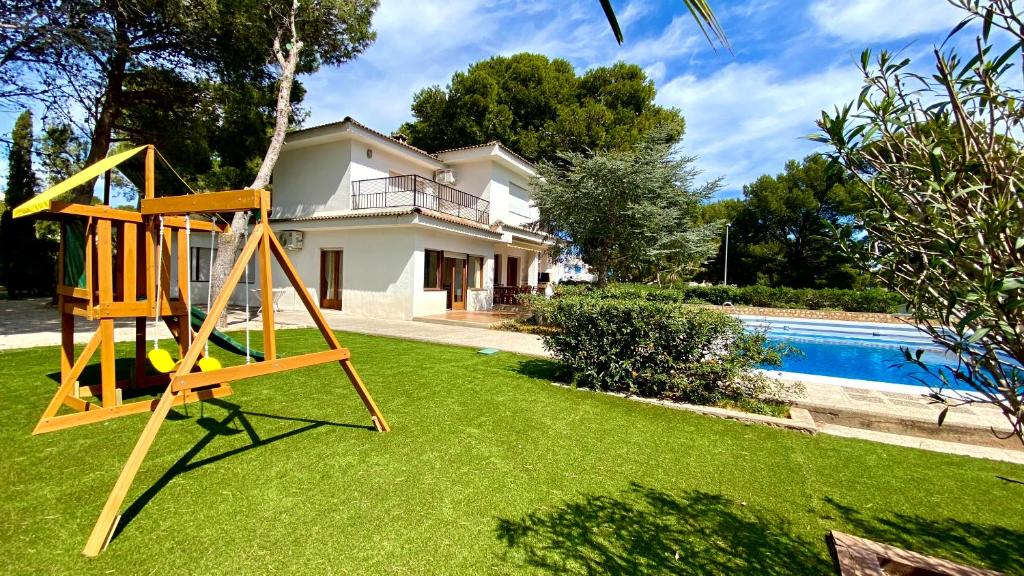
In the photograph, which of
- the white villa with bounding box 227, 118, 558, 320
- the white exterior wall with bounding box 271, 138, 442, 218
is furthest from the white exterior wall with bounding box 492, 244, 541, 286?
the white exterior wall with bounding box 271, 138, 442, 218

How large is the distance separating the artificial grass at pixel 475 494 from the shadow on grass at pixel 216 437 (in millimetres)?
22


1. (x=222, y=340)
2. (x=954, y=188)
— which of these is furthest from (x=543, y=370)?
(x=954, y=188)

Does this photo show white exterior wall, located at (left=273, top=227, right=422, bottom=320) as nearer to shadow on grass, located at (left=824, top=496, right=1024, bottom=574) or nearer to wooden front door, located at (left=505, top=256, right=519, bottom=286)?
wooden front door, located at (left=505, top=256, right=519, bottom=286)

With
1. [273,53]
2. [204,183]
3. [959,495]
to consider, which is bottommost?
[959,495]

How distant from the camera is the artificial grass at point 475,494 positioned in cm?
273

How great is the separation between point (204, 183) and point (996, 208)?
21037mm

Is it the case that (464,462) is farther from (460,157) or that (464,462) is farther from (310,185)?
(460,157)

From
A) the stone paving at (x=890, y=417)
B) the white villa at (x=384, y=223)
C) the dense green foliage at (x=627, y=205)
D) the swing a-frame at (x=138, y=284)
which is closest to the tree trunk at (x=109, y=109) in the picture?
the white villa at (x=384, y=223)

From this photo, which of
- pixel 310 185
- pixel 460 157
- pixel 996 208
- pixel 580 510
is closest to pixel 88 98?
pixel 310 185

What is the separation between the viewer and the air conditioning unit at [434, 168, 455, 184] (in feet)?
66.6

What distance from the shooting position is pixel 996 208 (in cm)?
137

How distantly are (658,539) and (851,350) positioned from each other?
52.4 feet

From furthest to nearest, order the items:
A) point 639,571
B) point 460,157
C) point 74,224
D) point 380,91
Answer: point 380,91
point 460,157
point 74,224
point 639,571

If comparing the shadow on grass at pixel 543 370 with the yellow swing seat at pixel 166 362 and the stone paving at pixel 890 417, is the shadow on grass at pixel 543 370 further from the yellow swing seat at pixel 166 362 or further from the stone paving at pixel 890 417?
the yellow swing seat at pixel 166 362
